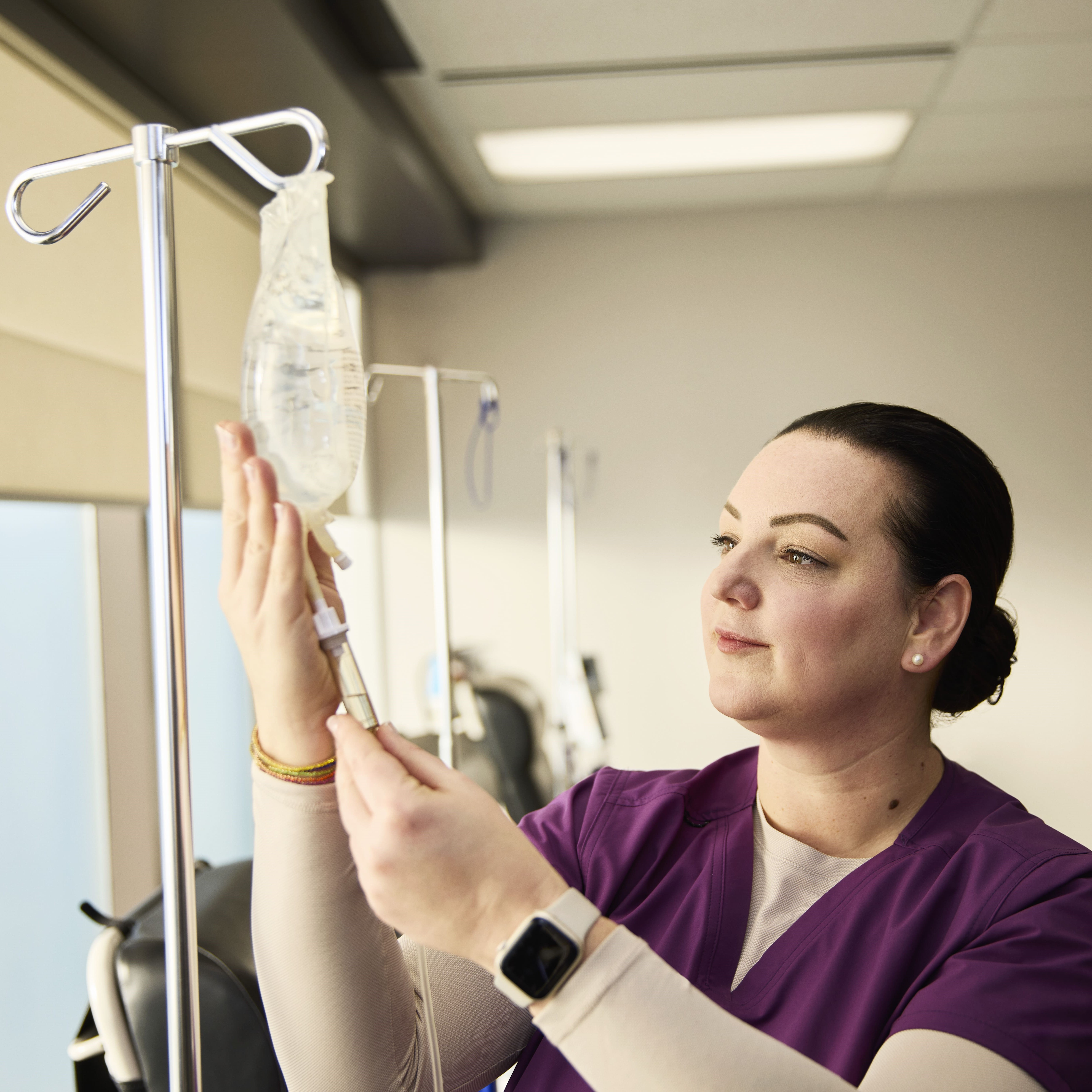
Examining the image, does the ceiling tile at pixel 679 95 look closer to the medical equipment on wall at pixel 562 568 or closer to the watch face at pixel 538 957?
the medical equipment on wall at pixel 562 568

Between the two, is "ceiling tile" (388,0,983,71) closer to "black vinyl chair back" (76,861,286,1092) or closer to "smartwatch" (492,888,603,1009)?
"black vinyl chair back" (76,861,286,1092)

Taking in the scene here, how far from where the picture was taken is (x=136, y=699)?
2242 millimetres

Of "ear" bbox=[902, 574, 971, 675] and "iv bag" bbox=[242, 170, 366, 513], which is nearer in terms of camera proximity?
"iv bag" bbox=[242, 170, 366, 513]

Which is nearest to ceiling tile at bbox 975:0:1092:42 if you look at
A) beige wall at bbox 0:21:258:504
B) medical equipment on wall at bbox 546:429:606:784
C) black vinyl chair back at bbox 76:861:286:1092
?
medical equipment on wall at bbox 546:429:606:784

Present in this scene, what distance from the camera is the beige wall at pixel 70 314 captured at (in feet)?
5.91

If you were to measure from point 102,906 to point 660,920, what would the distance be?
5.43 feet

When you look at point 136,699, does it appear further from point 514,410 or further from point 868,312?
point 868,312

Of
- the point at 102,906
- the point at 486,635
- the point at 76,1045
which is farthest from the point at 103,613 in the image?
the point at 486,635

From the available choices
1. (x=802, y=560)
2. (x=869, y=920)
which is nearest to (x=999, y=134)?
(x=802, y=560)

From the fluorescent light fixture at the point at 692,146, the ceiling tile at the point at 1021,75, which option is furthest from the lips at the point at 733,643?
the fluorescent light fixture at the point at 692,146

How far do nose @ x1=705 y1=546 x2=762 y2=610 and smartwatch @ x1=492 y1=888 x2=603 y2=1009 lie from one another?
49cm

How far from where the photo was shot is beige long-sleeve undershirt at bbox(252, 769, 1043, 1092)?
0.62m

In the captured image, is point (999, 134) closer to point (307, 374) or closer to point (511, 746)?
point (511, 746)

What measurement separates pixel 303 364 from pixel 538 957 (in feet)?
1.32
